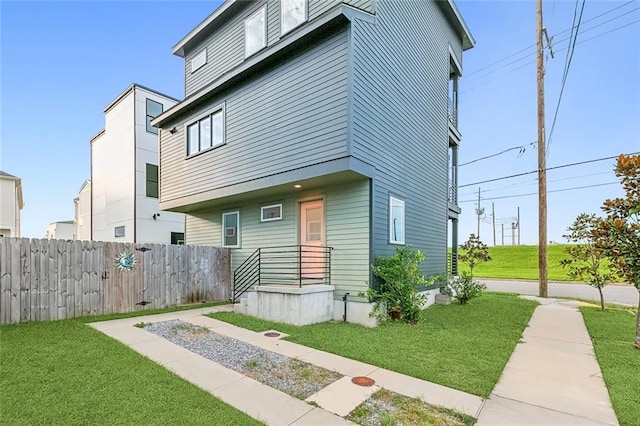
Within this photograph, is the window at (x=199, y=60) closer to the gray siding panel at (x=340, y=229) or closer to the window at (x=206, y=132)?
the window at (x=206, y=132)

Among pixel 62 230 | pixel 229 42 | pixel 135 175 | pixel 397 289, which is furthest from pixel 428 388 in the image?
pixel 62 230

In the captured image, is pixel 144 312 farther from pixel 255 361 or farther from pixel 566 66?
pixel 566 66

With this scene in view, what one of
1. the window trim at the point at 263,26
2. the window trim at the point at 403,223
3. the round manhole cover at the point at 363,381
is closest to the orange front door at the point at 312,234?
the window trim at the point at 403,223

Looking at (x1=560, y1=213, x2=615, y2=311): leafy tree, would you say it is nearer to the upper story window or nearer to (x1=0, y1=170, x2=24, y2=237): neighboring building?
the upper story window

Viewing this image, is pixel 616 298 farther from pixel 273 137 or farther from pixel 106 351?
pixel 106 351

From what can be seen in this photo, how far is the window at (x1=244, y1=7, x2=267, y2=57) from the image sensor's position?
9.17m

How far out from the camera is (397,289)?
693cm

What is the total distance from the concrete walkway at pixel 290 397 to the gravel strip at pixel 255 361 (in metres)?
0.12

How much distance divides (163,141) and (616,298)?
19.4m

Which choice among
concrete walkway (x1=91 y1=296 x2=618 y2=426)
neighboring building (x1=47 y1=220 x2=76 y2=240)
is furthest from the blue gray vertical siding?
neighboring building (x1=47 y1=220 x2=76 y2=240)

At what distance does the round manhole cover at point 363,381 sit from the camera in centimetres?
368

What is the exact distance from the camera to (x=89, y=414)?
9.41 feet

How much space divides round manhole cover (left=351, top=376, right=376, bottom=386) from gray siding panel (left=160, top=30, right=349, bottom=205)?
13.8 ft

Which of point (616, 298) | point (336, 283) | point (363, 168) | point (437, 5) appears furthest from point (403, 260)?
Result: point (616, 298)
